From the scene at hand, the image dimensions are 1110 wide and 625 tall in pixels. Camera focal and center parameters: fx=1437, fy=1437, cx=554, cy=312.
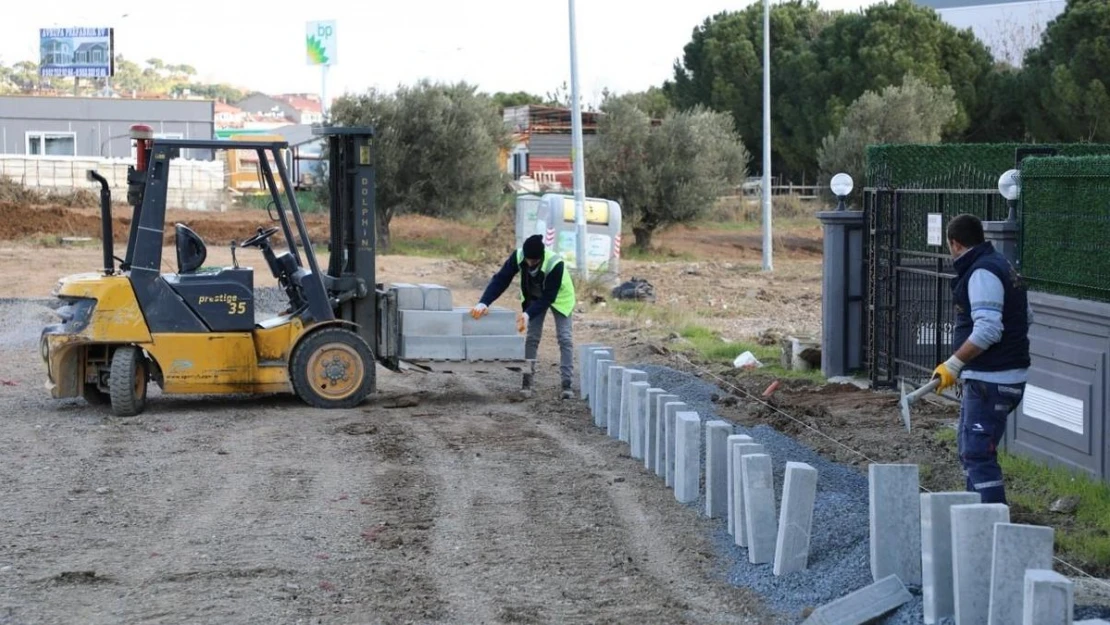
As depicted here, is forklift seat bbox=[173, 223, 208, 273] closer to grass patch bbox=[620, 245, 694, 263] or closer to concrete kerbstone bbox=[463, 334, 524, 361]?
concrete kerbstone bbox=[463, 334, 524, 361]

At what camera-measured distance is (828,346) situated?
15188 millimetres

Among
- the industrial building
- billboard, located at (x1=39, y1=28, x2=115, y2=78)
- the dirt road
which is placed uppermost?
billboard, located at (x1=39, y1=28, x2=115, y2=78)

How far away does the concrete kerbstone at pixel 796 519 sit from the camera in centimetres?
746

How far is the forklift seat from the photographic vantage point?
44.7 ft

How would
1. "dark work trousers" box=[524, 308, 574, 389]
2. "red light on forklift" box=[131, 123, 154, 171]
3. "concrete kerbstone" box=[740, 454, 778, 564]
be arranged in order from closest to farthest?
"concrete kerbstone" box=[740, 454, 778, 564], "red light on forklift" box=[131, 123, 154, 171], "dark work trousers" box=[524, 308, 574, 389]

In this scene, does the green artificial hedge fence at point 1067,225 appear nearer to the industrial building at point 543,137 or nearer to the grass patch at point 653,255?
the grass patch at point 653,255

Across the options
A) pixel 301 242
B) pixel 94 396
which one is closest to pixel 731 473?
pixel 301 242

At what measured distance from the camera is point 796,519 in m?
7.48

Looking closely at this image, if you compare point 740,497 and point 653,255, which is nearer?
point 740,497

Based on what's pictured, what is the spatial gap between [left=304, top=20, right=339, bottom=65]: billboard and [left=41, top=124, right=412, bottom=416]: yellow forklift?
Result: 6123 centimetres

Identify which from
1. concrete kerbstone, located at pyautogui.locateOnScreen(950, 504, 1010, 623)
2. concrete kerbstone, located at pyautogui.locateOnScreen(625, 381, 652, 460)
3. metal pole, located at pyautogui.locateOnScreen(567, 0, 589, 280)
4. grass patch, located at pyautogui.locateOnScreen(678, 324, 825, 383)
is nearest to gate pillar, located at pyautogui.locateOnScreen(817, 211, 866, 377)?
grass patch, located at pyautogui.locateOnScreen(678, 324, 825, 383)

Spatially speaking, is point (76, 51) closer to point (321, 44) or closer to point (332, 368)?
point (321, 44)

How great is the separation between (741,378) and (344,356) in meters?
4.44

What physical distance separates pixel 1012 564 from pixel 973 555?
0.33m
